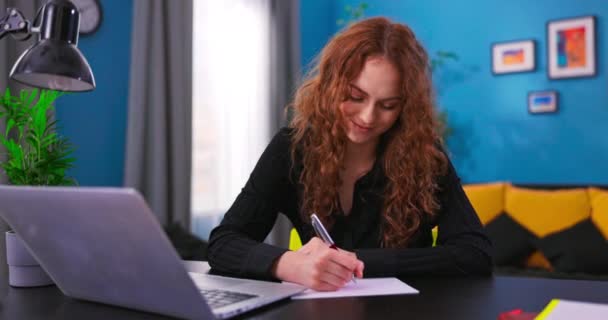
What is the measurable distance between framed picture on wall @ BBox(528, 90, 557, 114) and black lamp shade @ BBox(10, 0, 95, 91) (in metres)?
3.63

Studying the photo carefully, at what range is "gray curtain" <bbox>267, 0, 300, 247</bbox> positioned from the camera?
164 inches

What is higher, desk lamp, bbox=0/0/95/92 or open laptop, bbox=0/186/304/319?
desk lamp, bbox=0/0/95/92

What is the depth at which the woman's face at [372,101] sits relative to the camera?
1.35 metres

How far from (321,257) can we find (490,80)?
3.59 metres

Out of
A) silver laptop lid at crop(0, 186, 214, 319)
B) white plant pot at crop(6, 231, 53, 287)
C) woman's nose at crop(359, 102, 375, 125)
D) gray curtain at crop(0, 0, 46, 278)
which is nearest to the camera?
silver laptop lid at crop(0, 186, 214, 319)

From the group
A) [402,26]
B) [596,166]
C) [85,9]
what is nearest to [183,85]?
[85,9]

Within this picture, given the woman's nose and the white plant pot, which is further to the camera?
the woman's nose

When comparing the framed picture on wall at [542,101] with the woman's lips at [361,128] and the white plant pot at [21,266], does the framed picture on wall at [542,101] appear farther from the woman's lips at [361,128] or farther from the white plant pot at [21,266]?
the white plant pot at [21,266]

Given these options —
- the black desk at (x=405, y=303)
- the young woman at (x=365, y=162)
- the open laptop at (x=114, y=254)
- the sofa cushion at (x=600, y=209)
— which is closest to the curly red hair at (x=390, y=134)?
the young woman at (x=365, y=162)

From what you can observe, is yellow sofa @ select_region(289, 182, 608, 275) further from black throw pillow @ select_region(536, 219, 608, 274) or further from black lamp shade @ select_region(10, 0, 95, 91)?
black lamp shade @ select_region(10, 0, 95, 91)

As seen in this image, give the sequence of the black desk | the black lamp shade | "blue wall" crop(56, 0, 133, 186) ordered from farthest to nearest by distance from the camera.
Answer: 1. "blue wall" crop(56, 0, 133, 186)
2. the black lamp shade
3. the black desk

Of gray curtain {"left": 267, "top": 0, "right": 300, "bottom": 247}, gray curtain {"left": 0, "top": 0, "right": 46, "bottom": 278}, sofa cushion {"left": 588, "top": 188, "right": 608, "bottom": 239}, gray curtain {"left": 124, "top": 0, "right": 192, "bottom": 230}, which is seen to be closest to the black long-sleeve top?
gray curtain {"left": 0, "top": 0, "right": 46, "bottom": 278}

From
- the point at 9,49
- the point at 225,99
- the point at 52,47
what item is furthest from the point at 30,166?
the point at 225,99

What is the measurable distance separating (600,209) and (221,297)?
287cm
